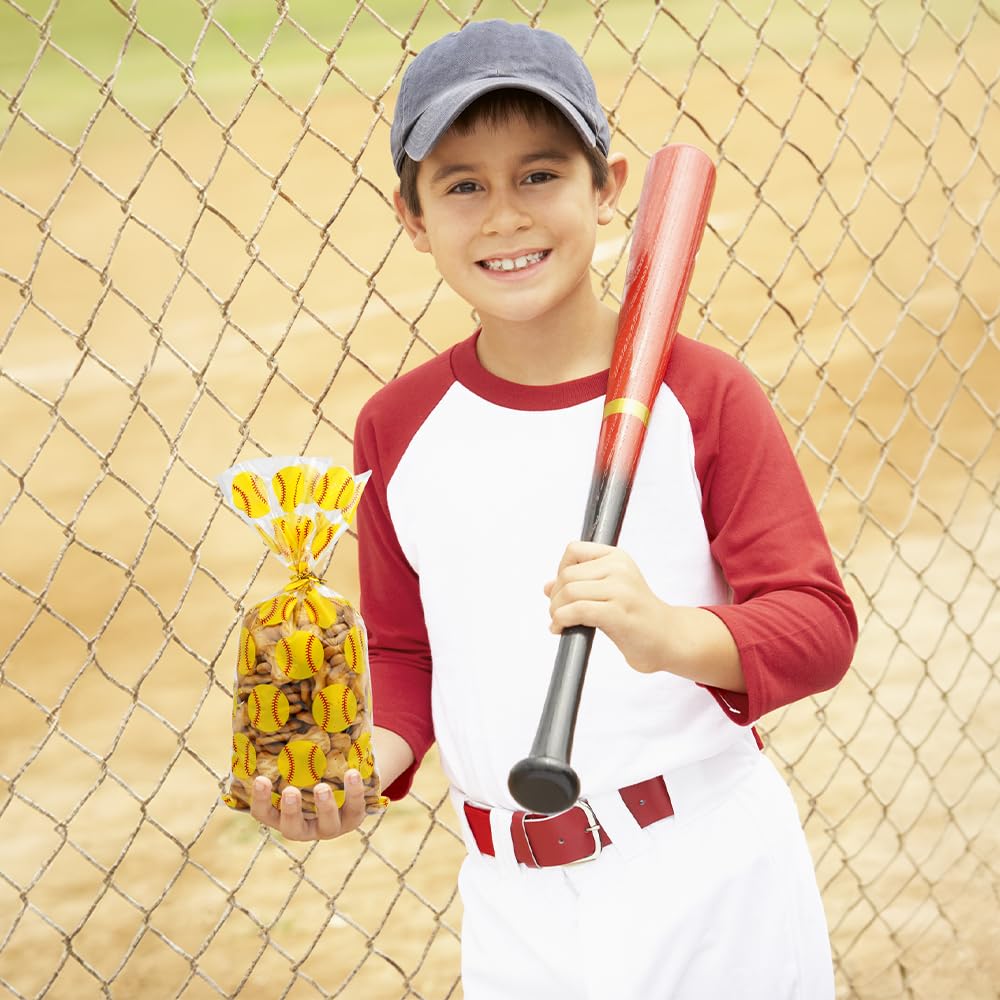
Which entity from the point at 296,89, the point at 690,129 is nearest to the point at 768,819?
the point at 690,129

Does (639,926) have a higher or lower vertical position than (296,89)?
lower

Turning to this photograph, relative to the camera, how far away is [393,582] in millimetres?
1271

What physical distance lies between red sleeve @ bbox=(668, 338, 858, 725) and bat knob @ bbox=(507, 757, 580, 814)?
246 millimetres

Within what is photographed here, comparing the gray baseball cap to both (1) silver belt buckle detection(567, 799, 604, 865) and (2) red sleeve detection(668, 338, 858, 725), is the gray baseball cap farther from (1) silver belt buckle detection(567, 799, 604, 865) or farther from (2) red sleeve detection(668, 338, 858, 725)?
(1) silver belt buckle detection(567, 799, 604, 865)

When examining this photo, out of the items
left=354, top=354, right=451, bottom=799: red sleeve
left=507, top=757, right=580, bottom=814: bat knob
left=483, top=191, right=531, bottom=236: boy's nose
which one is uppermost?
left=483, top=191, right=531, bottom=236: boy's nose

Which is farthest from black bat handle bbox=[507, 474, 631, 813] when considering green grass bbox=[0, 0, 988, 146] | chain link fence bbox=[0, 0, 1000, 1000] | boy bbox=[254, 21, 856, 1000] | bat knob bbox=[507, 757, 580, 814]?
green grass bbox=[0, 0, 988, 146]

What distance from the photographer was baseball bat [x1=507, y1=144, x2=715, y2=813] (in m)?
0.85

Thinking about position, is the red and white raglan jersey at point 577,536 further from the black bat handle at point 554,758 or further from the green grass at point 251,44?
the green grass at point 251,44

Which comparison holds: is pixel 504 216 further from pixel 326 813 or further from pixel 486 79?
pixel 326 813

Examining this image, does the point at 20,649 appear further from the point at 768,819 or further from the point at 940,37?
the point at 940,37

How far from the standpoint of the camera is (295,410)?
593cm

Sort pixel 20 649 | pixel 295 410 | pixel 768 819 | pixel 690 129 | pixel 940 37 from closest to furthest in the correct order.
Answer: pixel 768 819 → pixel 20 649 → pixel 295 410 → pixel 690 129 → pixel 940 37

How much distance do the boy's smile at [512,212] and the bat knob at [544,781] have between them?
414 millimetres

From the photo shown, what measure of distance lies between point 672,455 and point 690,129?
862 cm
